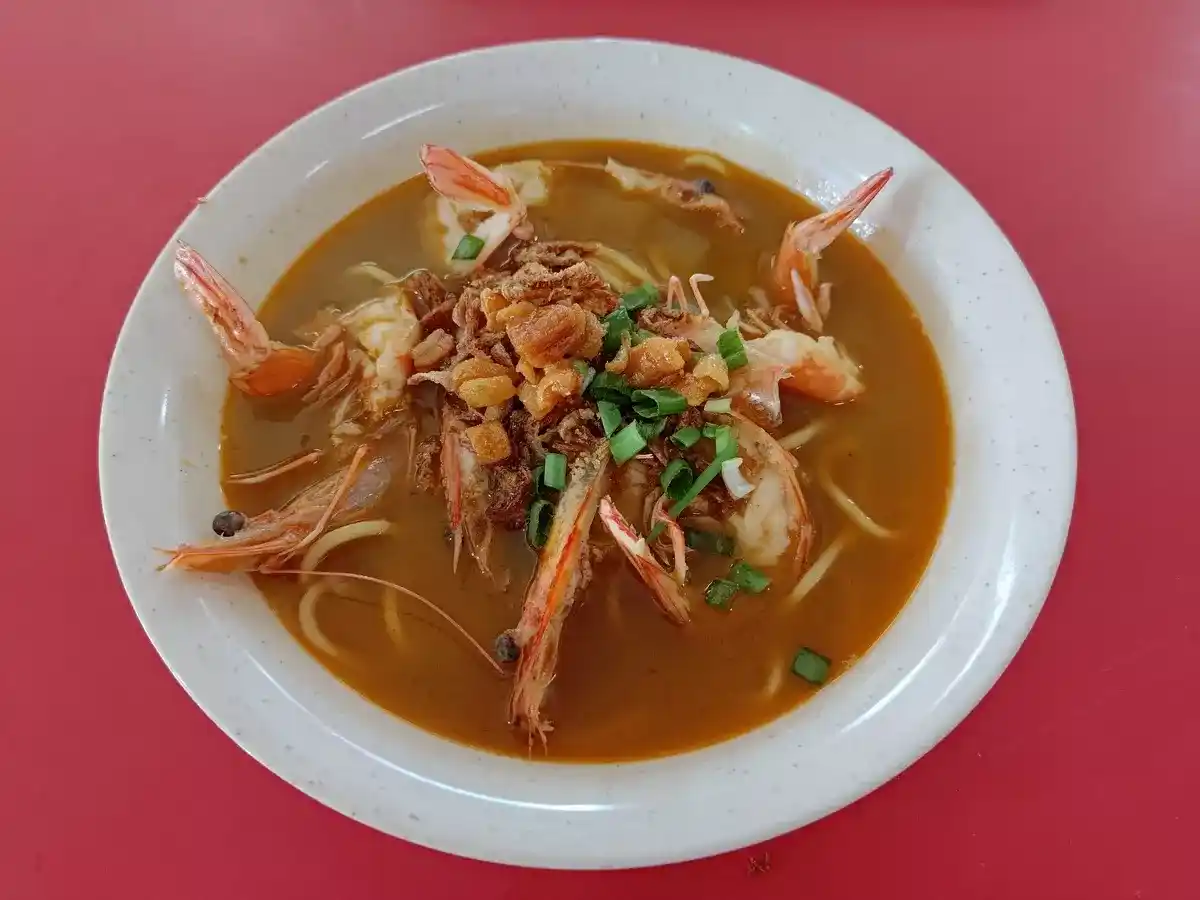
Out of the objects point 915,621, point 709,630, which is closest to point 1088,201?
point 915,621

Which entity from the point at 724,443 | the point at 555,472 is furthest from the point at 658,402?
the point at 555,472

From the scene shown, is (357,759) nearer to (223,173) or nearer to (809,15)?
(223,173)

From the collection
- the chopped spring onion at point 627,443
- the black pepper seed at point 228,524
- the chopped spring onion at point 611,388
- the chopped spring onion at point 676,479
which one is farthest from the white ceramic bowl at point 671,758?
the chopped spring onion at point 611,388

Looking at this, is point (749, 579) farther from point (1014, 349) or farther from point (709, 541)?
point (1014, 349)

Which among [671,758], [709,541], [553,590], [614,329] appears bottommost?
[671,758]

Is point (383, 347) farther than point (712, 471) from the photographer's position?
Yes

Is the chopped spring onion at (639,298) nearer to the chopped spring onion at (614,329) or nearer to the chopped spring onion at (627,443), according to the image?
the chopped spring onion at (614,329)

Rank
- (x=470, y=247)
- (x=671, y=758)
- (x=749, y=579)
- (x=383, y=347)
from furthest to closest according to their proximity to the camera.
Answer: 1. (x=470, y=247)
2. (x=383, y=347)
3. (x=749, y=579)
4. (x=671, y=758)
